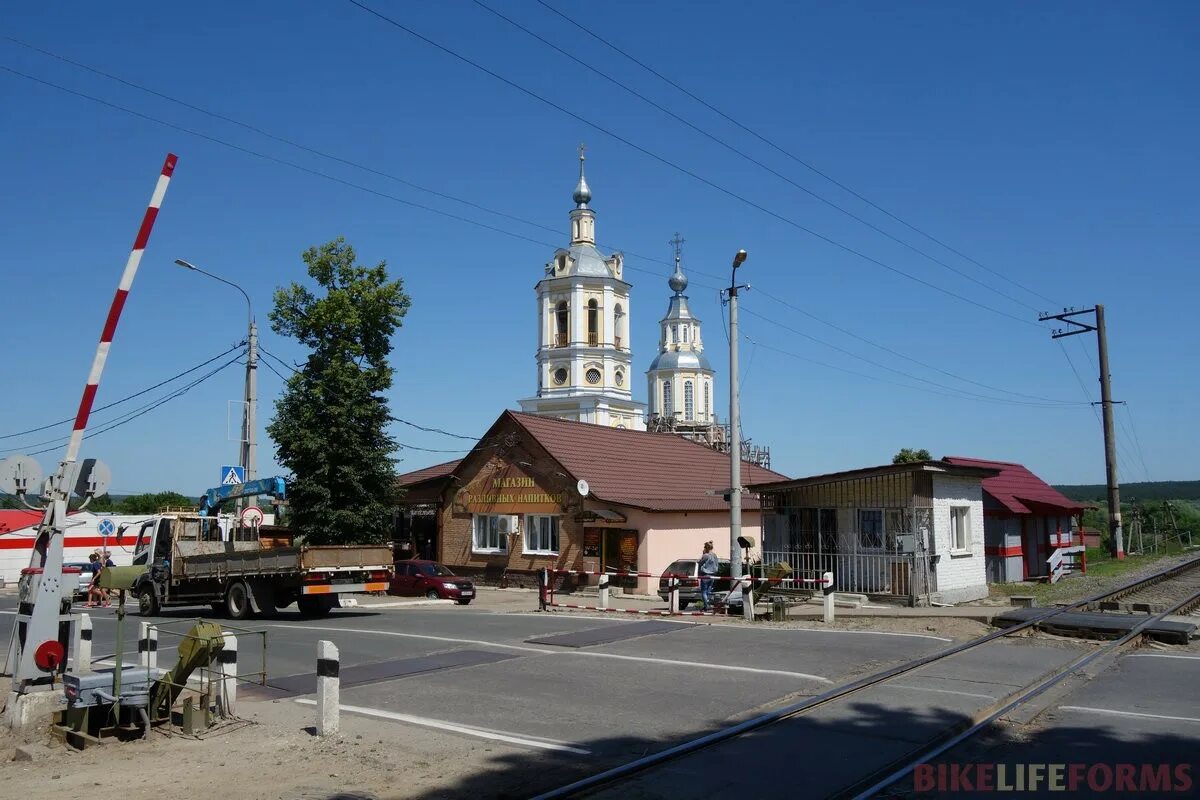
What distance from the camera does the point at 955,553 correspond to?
2391cm

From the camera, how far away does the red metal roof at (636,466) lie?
31.7 m

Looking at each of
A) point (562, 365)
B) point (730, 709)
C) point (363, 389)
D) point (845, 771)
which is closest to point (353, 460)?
point (363, 389)

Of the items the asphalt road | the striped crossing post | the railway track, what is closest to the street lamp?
the asphalt road

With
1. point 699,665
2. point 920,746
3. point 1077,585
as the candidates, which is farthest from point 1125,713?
point 1077,585

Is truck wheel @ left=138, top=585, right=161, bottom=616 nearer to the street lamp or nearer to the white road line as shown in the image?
the street lamp

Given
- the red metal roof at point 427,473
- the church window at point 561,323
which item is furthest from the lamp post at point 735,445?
the church window at point 561,323

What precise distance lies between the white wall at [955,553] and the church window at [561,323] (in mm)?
40725

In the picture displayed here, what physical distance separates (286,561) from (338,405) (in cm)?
1159

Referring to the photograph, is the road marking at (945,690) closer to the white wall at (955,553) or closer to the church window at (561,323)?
the white wall at (955,553)

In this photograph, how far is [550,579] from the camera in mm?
26672

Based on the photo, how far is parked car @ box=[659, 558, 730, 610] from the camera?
2221 cm

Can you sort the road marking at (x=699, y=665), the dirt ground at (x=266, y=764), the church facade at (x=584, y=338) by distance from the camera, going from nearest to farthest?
the dirt ground at (x=266, y=764) → the road marking at (x=699, y=665) → the church facade at (x=584, y=338)

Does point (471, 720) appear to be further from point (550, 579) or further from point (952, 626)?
point (550, 579)

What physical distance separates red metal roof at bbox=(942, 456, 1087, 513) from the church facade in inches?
1221
